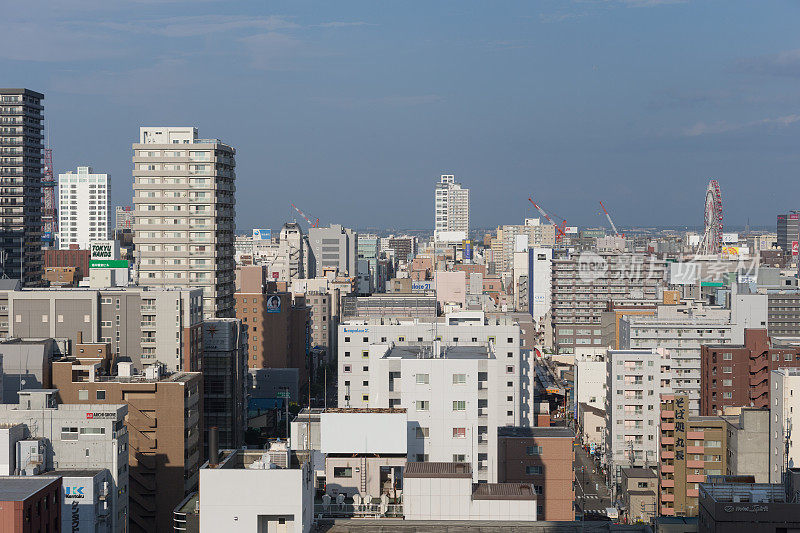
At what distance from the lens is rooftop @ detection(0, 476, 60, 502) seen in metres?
21.2

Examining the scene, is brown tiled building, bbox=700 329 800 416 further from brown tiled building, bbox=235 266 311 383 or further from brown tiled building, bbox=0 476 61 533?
brown tiled building, bbox=0 476 61 533

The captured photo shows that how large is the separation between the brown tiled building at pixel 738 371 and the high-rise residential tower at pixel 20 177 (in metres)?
56.3

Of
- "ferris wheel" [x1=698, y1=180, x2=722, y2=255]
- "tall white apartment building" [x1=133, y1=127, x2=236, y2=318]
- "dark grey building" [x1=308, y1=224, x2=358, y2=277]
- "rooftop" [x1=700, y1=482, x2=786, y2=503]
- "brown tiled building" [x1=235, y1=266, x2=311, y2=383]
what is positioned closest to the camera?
"rooftop" [x1=700, y1=482, x2=786, y2=503]

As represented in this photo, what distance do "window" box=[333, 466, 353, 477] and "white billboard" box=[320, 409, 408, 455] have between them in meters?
0.36

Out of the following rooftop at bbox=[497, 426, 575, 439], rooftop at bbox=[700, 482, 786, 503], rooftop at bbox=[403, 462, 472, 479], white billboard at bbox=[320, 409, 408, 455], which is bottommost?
rooftop at bbox=[497, 426, 575, 439]

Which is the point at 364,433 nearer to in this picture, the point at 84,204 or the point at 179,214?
the point at 179,214

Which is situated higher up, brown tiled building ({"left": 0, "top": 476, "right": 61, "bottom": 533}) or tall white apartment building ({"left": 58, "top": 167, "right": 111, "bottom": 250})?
tall white apartment building ({"left": 58, "top": 167, "right": 111, "bottom": 250})

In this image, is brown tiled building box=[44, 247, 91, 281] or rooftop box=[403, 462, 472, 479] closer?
rooftop box=[403, 462, 472, 479]

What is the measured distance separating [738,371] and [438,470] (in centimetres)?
3737

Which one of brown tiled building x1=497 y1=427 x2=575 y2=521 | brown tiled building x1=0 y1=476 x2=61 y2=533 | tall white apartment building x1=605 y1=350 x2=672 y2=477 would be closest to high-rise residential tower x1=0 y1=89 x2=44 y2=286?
tall white apartment building x1=605 y1=350 x2=672 y2=477

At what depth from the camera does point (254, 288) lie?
82688 mm

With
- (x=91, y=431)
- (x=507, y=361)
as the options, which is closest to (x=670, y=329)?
(x=507, y=361)

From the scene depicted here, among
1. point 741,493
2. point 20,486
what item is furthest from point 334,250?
point 741,493

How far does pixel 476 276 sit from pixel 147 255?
80857 mm
